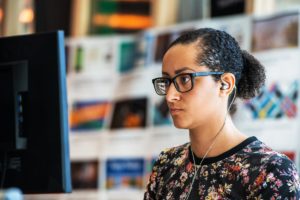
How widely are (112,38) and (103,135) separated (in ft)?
2.11

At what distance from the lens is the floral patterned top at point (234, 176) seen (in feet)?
5.33

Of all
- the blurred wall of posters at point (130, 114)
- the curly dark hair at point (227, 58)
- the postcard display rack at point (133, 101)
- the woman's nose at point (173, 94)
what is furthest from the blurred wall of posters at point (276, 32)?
the woman's nose at point (173, 94)

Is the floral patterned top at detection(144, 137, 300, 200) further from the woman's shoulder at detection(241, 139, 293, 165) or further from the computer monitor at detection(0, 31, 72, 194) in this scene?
the computer monitor at detection(0, 31, 72, 194)

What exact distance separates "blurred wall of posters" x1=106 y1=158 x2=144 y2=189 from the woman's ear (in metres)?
2.36

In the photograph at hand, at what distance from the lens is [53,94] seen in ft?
5.46

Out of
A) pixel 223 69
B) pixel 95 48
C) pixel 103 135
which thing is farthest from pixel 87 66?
pixel 223 69

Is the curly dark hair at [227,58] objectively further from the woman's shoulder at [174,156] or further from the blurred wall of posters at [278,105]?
the blurred wall of posters at [278,105]

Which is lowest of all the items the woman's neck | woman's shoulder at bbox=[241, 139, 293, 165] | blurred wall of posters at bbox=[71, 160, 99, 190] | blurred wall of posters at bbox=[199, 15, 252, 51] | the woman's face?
blurred wall of posters at bbox=[71, 160, 99, 190]

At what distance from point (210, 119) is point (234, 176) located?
0.17 metres

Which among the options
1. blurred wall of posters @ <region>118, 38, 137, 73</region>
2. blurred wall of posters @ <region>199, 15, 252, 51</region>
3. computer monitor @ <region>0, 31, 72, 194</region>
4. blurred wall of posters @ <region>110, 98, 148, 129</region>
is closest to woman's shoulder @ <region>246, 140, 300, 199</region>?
computer monitor @ <region>0, 31, 72, 194</region>

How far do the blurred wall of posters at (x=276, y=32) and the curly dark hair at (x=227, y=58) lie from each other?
1550 millimetres

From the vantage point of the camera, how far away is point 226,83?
179 centimetres

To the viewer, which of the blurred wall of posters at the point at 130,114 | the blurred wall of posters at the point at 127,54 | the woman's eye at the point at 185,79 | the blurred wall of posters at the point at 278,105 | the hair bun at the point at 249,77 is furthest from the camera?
the blurred wall of posters at the point at 127,54

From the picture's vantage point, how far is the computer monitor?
1.64 meters
